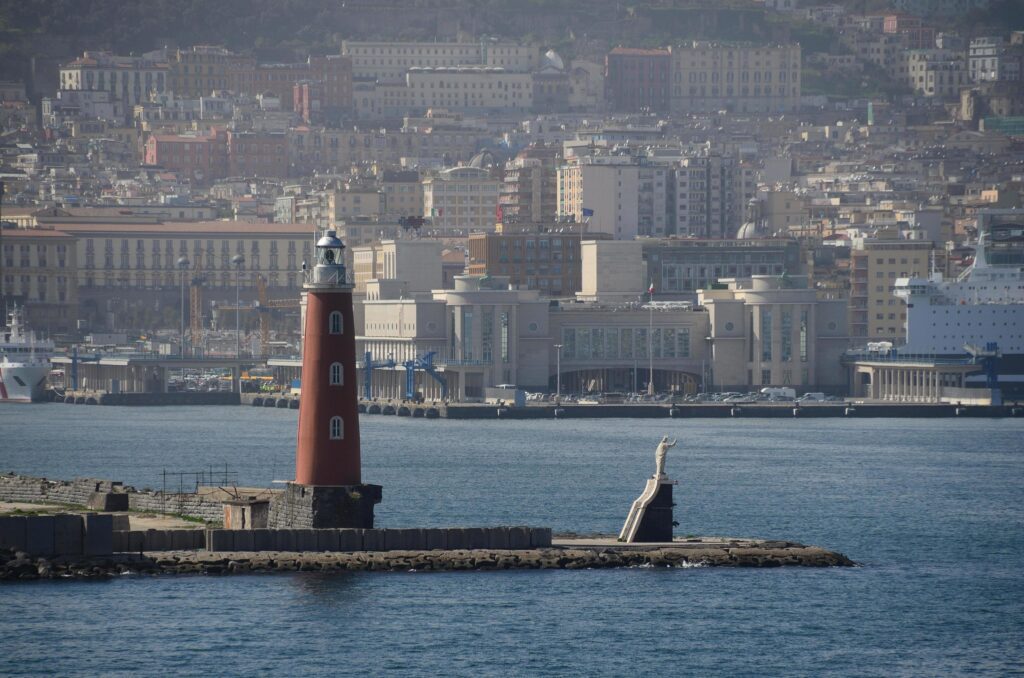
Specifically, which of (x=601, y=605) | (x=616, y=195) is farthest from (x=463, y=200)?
(x=601, y=605)

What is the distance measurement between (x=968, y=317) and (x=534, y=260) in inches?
1104

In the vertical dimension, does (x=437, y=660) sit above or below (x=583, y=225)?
below

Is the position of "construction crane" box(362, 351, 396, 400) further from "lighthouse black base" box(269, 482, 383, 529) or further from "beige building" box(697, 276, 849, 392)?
"lighthouse black base" box(269, 482, 383, 529)

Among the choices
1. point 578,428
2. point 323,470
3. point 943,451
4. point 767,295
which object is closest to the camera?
point 323,470

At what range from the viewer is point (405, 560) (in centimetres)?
4831

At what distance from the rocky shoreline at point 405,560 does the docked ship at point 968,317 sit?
7466 cm

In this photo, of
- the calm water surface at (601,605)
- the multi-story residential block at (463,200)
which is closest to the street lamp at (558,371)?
the calm water surface at (601,605)

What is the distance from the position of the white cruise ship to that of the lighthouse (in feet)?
260

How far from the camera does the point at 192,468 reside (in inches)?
3007

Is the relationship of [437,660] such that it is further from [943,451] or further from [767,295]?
[767,295]

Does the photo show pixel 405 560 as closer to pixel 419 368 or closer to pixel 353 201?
pixel 419 368

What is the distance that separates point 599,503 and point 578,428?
129ft

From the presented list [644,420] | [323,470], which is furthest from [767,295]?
[323,470]

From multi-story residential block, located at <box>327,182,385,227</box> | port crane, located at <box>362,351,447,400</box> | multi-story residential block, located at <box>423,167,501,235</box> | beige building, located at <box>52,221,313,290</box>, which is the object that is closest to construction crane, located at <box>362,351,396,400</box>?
Answer: port crane, located at <box>362,351,447,400</box>
